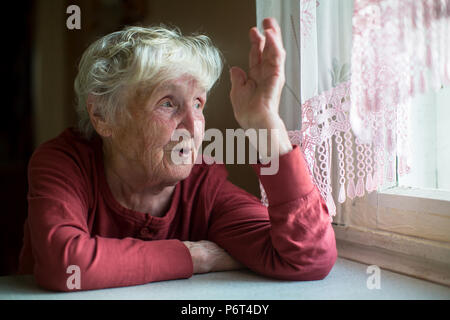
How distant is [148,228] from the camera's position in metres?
1.29

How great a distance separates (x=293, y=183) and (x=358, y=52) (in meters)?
0.34

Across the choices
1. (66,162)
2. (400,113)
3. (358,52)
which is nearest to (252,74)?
(358,52)

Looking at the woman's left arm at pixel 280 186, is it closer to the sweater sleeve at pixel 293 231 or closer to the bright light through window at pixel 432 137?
the sweater sleeve at pixel 293 231

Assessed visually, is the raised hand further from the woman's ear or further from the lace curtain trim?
the woman's ear

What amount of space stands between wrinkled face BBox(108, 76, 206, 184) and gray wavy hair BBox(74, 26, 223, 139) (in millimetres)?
29

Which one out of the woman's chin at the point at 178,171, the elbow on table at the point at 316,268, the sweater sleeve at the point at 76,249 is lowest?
the elbow on table at the point at 316,268

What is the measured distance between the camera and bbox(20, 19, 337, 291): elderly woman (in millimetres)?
1092

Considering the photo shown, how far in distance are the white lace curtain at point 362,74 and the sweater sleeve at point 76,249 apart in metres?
0.45

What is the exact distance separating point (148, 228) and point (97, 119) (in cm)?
33

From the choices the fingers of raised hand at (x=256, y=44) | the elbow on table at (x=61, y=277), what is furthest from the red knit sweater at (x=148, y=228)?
the fingers of raised hand at (x=256, y=44)

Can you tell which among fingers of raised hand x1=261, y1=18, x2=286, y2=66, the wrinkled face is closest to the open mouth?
the wrinkled face

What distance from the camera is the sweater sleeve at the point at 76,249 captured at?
1.06m

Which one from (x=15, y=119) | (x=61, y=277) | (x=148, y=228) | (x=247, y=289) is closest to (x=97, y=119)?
(x=148, y=228)

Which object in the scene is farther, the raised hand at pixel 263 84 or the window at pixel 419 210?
the window at pixel 419 210
